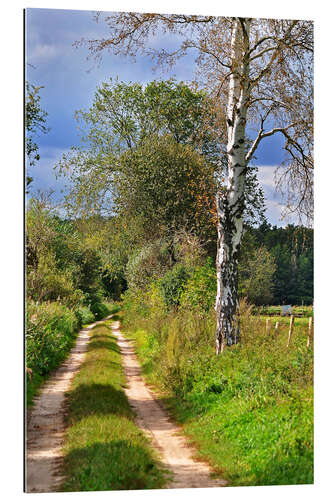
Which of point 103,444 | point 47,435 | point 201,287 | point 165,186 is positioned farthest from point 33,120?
point 201,287

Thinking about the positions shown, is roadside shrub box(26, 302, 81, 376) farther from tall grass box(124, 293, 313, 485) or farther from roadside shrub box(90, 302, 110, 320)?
tall grass box(124, 293, 313, 485)

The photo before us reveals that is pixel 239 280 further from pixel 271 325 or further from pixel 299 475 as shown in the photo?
pixel 299 475

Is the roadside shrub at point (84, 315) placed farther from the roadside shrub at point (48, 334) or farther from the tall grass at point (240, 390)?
the tall grass at point (240, 390)

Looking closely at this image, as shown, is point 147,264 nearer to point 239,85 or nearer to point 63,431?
point 239,85

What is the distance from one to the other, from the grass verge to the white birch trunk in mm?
1915

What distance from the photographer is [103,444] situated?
5.82 metres

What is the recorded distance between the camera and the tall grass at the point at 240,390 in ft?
19.2

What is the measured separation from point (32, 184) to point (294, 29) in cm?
414

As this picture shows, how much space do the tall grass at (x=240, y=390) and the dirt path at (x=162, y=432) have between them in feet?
0.55

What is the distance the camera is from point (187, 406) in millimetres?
7801

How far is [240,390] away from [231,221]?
8.54 feet

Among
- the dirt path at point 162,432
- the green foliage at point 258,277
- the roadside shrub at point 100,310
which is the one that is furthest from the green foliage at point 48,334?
the green foliage at point 258,277

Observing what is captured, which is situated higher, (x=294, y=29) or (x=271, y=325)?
(x=294, y=29)
